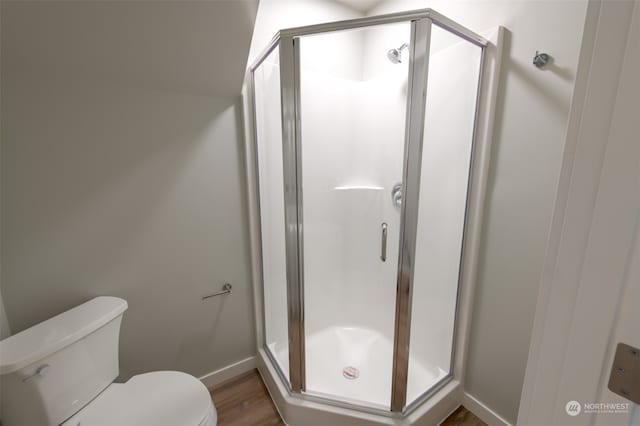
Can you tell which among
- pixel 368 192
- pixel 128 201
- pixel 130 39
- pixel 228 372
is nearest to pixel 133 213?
pixel 128 201

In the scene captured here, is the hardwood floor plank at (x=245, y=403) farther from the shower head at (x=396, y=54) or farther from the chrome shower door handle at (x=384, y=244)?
the shower head at (x=396, y=54)

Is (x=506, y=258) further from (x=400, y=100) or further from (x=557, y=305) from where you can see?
(x=400, y=100)

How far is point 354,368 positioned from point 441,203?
1.24m

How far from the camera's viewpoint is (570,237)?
1.33ft

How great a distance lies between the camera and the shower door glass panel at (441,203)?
4.27ft

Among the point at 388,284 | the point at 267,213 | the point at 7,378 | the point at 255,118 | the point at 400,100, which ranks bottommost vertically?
the point at 388,284

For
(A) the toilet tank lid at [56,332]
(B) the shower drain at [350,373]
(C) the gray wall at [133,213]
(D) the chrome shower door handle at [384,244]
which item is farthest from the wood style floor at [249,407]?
(D) the chrome shower door handle at [384,244]

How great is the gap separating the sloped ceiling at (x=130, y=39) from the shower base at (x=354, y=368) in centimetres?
170

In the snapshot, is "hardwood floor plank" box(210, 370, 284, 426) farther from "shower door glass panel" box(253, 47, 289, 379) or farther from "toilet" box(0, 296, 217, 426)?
"toilet" box(0, 296, 217, 426)

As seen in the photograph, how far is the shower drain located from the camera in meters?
1.62

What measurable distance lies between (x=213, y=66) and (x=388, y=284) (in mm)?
1781

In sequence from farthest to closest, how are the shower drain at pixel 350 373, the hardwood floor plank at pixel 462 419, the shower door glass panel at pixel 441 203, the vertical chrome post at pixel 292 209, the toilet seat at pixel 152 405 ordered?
the shower drain at pixel 350 373 < the hardwood floor plank at pixel 462 419 < the shower door glass panel at pixel 441 203 < the vertical chrome post at pixel 292 209 < the toilet seat at pixel 152 405

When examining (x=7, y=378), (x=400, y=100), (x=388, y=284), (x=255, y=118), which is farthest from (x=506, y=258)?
(x=7, y=378)

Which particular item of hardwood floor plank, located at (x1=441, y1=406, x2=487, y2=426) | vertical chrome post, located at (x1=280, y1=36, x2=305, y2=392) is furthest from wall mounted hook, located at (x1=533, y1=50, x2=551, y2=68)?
hardwood floor plank, located at (x1=441, y1=406, x2=487, y2=426)
